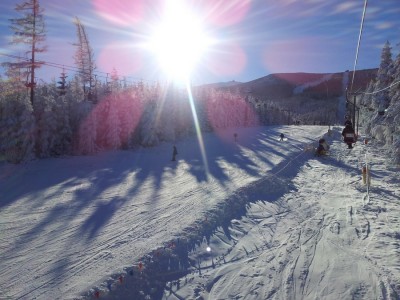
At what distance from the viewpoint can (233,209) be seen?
621 inches

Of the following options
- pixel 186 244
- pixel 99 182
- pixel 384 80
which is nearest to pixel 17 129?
pixel 99 182

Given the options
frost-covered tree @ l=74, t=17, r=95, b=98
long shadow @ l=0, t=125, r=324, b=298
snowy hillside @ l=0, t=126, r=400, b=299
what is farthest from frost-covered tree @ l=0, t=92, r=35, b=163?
frost-covered tree @ l=74, t=17, r=95, b=98

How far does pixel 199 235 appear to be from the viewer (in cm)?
1236

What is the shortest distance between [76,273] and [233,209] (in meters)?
8.09

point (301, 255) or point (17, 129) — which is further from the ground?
point (17, 129)

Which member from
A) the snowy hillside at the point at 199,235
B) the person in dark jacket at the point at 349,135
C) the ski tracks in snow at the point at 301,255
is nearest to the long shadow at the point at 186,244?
→ the snowy hillside at the point at 199,235

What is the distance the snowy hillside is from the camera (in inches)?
345

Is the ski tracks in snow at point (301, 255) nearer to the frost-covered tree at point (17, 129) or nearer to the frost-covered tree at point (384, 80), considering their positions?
the frost-covered tree at point (17, 129)

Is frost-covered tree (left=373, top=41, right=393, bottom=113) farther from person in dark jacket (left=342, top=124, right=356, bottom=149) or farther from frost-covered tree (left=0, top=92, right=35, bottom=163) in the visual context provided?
frost-covered tree (left=0, top=92, right=35, bottom=163)

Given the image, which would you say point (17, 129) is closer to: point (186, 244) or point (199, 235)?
point (199, 235)

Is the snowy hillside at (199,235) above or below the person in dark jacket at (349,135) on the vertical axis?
below

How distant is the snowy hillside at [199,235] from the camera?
876 centimetres

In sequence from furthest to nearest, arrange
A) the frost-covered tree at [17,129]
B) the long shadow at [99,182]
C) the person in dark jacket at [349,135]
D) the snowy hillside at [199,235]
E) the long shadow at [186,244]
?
the frost-covered tree at [17,129], the person in dark jacket at [349,135], the long shadow at [99,182], the long shadow at [186,244], the snowy hillside at [199,235]

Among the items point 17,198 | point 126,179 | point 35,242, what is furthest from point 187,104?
point 35,242
